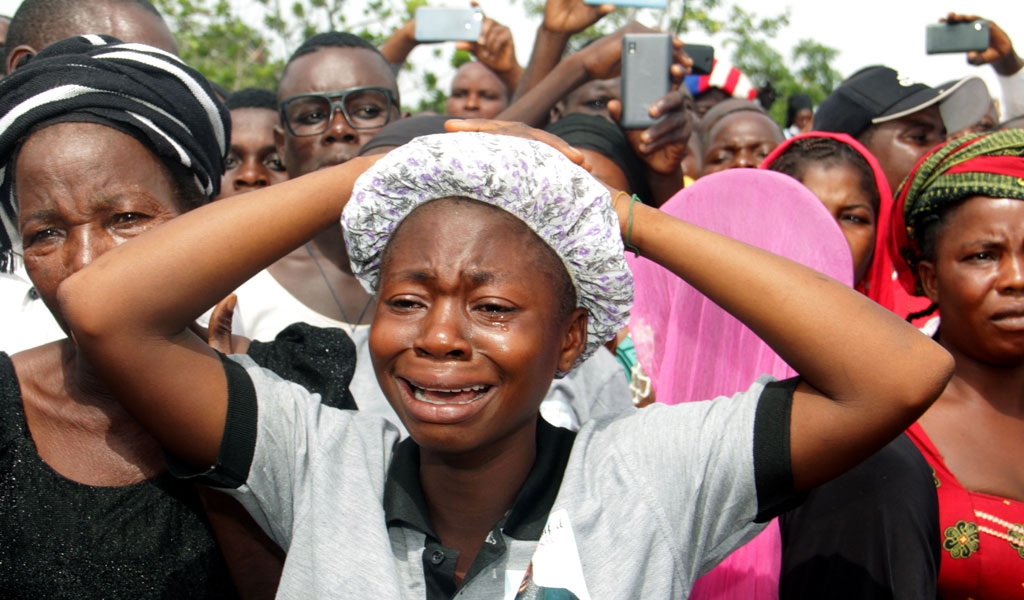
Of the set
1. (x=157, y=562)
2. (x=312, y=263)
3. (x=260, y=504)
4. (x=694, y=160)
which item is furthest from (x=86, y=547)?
(x=694, y=160)

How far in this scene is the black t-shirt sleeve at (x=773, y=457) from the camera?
68.2 inches

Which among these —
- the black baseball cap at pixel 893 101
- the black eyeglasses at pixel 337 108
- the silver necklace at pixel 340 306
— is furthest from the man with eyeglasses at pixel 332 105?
the black baseball cap at pixel 893 101

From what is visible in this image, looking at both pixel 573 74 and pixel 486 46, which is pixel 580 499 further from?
A: pixel 486 46

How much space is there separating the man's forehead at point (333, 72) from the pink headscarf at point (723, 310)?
1.80 meters

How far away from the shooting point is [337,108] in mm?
3744

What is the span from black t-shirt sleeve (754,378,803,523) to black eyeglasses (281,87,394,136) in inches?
94.2

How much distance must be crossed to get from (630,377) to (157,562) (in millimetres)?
1873

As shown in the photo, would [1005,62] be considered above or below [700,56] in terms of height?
→ below

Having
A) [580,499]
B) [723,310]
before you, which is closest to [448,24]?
[723,310]

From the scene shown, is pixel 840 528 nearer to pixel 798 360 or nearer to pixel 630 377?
pixel 798 360

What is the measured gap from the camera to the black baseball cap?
4.40 meters

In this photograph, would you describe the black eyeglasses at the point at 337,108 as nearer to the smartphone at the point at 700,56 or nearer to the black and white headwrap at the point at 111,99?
the black and white headwrap at the point at 111,99

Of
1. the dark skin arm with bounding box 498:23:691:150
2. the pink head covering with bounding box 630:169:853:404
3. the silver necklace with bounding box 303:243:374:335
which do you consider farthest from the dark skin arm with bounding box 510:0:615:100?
the pink head covering with bounding box 630:169:853:404

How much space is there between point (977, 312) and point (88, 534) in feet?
7.56
